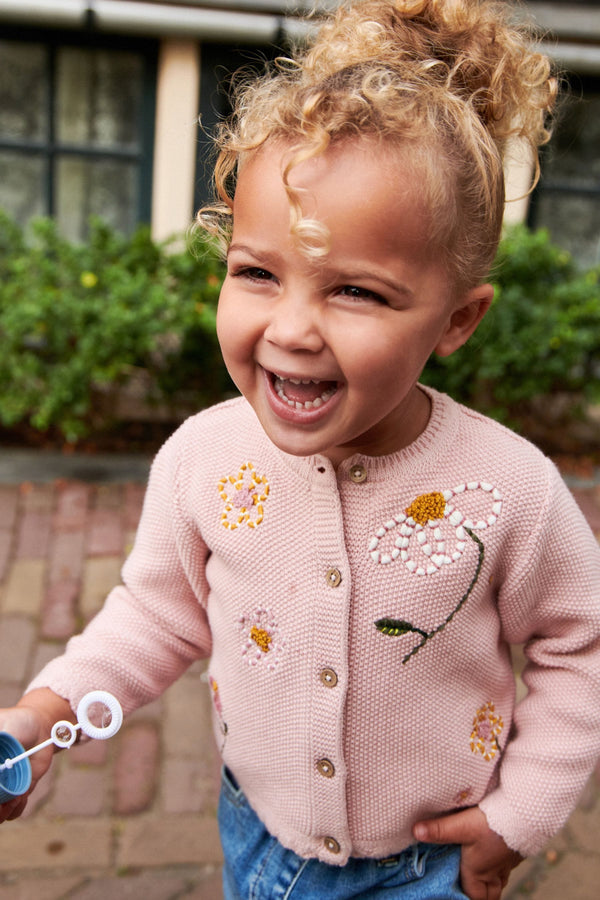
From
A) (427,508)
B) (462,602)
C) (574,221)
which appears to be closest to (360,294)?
(427,508)

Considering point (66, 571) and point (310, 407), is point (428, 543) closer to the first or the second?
point (310, 407)

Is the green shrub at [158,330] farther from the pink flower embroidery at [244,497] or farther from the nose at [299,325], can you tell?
the nose at [299,325]

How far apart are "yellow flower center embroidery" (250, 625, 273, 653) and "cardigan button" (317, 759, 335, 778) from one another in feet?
0.58

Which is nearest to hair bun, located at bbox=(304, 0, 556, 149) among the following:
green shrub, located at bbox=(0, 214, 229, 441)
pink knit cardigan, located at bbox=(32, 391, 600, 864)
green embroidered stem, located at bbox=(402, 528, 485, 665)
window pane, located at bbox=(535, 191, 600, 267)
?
pink knit cardigan, located at bbox=(32, 391, 600, 864)

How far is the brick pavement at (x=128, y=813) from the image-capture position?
7.28 feet

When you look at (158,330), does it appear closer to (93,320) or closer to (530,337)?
(93,320)

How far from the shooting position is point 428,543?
1226 millimetres

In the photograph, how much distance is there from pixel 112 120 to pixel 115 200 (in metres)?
0.43

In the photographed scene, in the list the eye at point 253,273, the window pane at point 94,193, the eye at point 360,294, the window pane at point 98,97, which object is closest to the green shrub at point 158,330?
the window pane at point 94,193

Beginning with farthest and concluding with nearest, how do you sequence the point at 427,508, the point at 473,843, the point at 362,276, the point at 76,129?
the point at 76,129, the point at 473,843, the point at 427,508, the point at 362,276

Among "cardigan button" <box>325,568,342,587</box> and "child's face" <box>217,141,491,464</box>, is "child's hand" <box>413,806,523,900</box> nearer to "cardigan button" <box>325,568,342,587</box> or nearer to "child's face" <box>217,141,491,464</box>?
"cardigan button" <box>325,568,342,587</box>

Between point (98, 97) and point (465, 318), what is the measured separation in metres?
4.37

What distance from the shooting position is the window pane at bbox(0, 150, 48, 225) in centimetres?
510

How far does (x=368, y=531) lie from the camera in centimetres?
124
